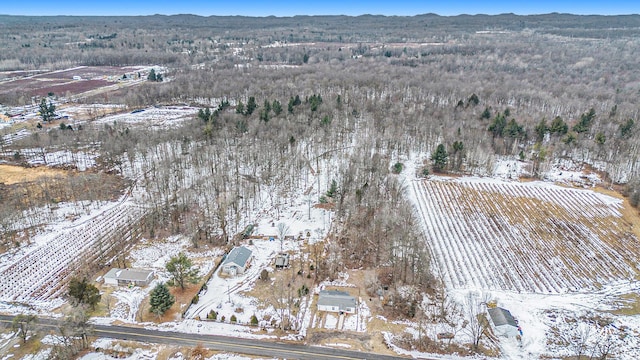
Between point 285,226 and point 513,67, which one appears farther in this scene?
point 513,67

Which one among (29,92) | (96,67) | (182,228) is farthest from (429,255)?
(96,67)

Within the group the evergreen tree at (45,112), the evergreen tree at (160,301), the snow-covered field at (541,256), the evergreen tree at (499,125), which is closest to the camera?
the evergreen tree at (160,301)

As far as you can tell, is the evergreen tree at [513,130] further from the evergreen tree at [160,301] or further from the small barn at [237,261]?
the evergreen tree at [160,301]

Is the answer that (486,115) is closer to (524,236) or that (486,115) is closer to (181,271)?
(524,236)

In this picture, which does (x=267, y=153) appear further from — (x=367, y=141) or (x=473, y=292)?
(x=473, y=292)

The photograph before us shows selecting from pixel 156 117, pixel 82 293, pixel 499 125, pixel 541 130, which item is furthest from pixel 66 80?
pixel 541 130

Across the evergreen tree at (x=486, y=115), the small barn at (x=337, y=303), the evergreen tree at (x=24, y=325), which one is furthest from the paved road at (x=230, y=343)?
the evergreen tree at (x=486, y=115)
